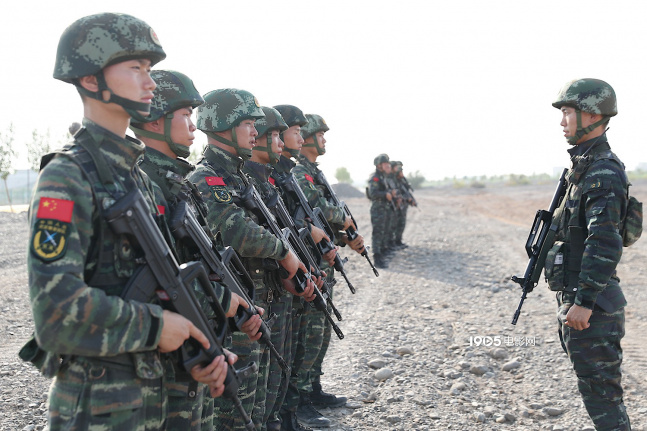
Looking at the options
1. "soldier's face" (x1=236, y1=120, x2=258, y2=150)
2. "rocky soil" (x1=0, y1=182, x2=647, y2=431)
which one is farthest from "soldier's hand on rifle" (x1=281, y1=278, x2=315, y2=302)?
"rocky soil" (x1=0, y1=182, x2=647, y2=431)

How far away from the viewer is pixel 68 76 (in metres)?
2.30

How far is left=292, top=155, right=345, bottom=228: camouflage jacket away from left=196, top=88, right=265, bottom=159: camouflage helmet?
1669 millimetres

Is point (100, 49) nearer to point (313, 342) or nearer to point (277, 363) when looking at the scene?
point (277, 363)

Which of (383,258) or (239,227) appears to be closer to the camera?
(239,227)

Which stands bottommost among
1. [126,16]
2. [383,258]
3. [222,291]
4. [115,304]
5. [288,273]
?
[383,258]

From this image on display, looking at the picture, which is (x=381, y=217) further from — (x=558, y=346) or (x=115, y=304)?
(x=115, y=304)

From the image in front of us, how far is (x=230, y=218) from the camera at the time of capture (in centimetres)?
375

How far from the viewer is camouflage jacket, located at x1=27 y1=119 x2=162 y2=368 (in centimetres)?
198

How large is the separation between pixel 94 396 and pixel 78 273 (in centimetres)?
48

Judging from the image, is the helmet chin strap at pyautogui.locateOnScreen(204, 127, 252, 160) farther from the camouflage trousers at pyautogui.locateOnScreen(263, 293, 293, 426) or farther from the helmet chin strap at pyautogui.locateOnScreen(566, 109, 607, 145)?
the helmet chin strap at pyautogui.locateOnScreen(566, 109, 607, 145)

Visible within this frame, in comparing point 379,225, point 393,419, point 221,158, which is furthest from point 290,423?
point 379,225

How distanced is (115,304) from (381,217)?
39.9ft

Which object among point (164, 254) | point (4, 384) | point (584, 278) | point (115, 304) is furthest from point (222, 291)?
point (4, 384)

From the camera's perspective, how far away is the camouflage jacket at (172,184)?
2.88m
